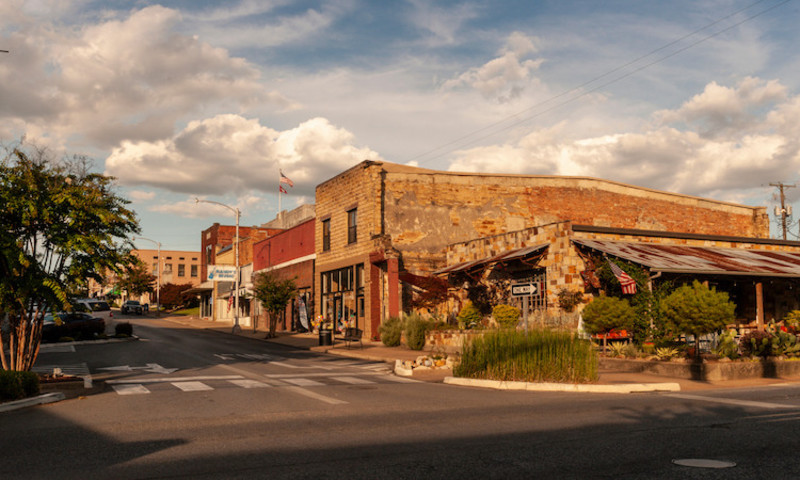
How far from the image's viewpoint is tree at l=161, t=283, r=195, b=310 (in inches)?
3521

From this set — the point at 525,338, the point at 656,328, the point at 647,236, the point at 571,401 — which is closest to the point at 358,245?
the point at 647,236

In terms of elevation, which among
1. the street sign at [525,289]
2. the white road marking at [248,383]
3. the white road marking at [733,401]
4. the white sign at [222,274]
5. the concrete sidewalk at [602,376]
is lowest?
the concrete sidewalk at [602,376]

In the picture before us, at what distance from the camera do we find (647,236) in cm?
2498

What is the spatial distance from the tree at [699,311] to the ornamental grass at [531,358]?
3.67 metres

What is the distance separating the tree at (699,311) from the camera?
1697 cm

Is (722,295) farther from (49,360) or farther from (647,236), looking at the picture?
(49,360)

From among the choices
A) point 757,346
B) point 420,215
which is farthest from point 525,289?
point 420,215

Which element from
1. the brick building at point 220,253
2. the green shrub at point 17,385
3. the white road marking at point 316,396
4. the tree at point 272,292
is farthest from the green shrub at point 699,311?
the brick building at point 220,253

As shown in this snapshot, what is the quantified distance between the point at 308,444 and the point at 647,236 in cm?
2040

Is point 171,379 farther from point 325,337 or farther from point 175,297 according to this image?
point 175,297

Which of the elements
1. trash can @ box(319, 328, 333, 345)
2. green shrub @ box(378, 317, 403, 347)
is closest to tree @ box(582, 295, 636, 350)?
green shrub @ box(378, 317, 403, 347)

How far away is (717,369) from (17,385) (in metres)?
15.6

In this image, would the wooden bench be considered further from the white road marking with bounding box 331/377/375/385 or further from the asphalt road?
the asphalt road

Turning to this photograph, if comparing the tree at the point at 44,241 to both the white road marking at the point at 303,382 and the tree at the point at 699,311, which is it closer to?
the white road marking at the point at 303,382
